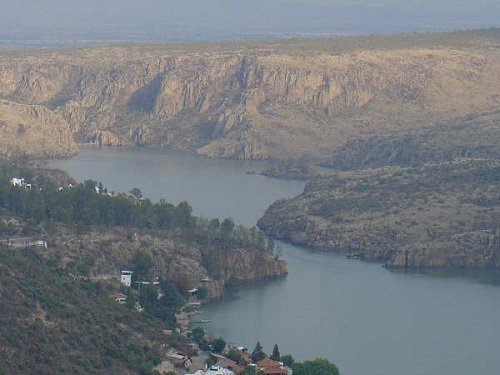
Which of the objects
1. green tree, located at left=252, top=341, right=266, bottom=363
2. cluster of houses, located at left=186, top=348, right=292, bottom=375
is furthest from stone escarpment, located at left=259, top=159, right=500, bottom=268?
cluster of houses, located at left=186, top=348, right=292, bottom=375

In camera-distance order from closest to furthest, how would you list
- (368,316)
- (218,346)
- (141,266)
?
(218,346) < (368,316) < (141,266)

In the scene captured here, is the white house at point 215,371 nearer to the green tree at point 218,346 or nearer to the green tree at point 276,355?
the green tree at point 276,355

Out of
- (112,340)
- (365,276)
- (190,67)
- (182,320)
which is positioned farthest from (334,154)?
(112,340)

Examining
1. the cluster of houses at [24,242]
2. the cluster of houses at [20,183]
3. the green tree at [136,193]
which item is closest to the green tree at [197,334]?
the cluster of houses at [24,242]

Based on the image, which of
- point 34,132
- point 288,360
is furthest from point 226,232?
point 34,132

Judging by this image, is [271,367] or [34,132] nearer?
[271,367]

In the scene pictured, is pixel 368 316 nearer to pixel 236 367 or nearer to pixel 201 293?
pixel 201 293
